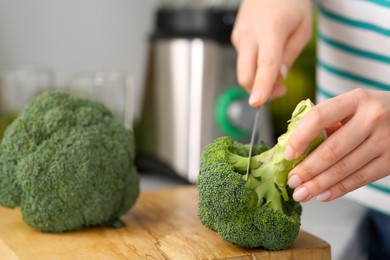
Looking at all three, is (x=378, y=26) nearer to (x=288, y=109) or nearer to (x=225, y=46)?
(x=225, y=46)

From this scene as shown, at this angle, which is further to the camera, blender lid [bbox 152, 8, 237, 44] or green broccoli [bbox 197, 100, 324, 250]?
blender lid [bbox 152, 8, 237, 44]

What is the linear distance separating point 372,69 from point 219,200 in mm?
542

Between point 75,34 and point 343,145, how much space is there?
137 cm

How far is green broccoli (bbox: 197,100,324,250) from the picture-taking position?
96cm

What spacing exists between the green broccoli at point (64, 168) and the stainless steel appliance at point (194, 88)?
1.79ft

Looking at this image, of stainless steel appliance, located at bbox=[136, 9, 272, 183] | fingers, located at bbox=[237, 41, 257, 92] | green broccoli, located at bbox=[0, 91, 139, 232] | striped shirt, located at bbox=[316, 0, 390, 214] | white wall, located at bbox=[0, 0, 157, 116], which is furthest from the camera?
white wall, located at bbox=[0, 0, 157, 116]

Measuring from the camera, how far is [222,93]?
172 cm

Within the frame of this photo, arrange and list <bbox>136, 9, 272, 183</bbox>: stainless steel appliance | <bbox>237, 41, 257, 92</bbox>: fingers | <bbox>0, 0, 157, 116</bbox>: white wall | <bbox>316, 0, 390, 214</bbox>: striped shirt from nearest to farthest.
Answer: <bbox>237, 41, 257, 92</bbox>: fingers < <bbox>316, 0, 390, 214</bbox>: striped shirt < <bbox>136, 9, 272, 183</bbox>: stainless steel appliance < <bbox>0, 0, 157, 116</bbox>: white wall

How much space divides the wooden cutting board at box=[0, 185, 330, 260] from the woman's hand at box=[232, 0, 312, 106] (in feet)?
0.75

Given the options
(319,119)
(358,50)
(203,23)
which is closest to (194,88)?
(203,23)

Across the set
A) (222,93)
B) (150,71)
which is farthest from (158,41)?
(222,93)

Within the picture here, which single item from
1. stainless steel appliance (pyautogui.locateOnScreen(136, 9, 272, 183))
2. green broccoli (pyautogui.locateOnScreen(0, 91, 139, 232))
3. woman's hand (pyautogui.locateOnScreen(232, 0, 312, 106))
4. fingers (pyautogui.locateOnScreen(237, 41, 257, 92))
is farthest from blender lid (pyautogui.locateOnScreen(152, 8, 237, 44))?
green broccoli (pyautogui.locateOnScreen(0, 91, 139, 232))

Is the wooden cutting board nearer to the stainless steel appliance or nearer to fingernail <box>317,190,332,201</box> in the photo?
fingernail <box>317,190,332,201</box>

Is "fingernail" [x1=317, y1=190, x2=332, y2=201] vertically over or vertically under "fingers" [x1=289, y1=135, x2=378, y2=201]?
under
